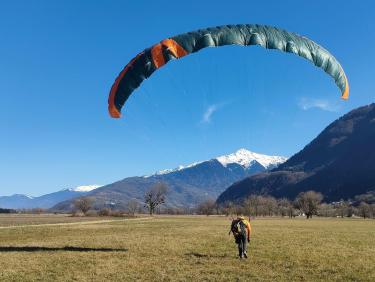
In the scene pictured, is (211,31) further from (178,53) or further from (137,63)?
(137,63)

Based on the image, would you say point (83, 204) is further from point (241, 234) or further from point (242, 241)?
point (241, 234)

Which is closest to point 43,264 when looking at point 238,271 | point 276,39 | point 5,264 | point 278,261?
point 5,264

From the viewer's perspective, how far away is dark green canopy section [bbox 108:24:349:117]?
67.5 ft

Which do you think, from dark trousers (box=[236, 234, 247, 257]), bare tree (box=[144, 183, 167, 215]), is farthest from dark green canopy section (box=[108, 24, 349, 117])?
bare tree (box=[144, 183, 167, 215])

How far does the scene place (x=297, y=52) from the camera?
815 inches

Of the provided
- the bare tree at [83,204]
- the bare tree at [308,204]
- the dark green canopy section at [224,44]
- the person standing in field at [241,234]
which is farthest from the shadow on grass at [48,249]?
the bare tree at [83,204]

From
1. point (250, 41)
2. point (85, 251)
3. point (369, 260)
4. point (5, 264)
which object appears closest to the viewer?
point (250, 41)

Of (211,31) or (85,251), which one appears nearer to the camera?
(211,31)

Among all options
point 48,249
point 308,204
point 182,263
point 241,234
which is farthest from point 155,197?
point 182,263

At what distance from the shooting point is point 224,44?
20.5 m

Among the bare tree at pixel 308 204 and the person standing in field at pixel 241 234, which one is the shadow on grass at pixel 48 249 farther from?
the bare tree at pixel 308 204

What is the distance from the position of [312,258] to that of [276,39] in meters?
10.7

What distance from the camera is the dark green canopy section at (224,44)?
20.6 metres

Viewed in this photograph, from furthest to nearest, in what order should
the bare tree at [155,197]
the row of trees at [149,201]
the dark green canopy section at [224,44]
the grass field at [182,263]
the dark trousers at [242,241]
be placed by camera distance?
the bare tree at [155,197] → the row of trees at [149,201] → the dark trousers at [242,241] → the dark green canopy section at [224,44] → the grass field at [182,263]
